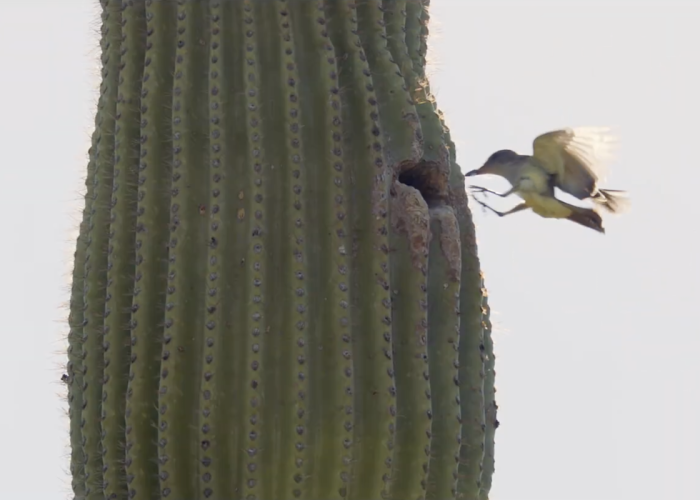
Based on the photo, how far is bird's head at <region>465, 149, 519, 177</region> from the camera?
16.4ft

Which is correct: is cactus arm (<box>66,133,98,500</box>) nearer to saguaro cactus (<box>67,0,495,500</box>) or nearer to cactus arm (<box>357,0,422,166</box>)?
saguaro cactus (<box>67,0,495,500</box>)

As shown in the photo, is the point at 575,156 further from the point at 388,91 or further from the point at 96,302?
the point at 96,302

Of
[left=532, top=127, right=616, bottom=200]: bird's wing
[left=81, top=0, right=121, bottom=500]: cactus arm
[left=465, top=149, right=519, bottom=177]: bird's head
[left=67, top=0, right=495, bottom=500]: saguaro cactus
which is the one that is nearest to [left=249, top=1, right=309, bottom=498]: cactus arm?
[left=67, top=0, right=495, bottom=500]: saguaro cactus

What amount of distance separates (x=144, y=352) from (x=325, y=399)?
0.57 metres

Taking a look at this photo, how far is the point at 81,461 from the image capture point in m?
3.55

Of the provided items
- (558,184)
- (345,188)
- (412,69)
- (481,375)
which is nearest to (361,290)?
(345,188)

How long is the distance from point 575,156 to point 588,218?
0.32 meters

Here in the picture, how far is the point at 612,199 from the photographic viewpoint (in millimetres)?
4801

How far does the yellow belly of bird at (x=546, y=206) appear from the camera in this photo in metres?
4.82

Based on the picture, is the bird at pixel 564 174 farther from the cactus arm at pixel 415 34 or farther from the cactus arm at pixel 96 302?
the cactus arm at pixel 96 302

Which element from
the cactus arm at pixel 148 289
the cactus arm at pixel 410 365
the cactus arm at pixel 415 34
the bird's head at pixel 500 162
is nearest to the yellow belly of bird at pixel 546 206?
the bird's head at pixel 500 162

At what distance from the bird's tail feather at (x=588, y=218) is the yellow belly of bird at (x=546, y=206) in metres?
0.04

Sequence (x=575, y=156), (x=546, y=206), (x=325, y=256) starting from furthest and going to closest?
1. (x=546, y=206)
2. (x=575, y=156)
3. (x=325, y=256)

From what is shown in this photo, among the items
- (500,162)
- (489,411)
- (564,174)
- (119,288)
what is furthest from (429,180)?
(500,162)
